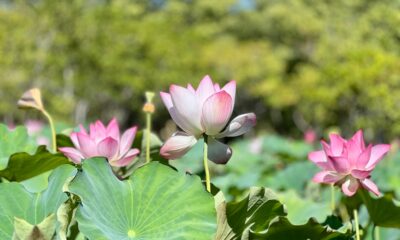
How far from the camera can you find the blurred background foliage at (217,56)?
606 inches

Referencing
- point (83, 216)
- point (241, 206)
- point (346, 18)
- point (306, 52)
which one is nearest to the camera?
point (83, 216)

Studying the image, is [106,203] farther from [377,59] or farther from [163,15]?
[163,15]

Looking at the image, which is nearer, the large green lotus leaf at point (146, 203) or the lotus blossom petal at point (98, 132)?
the large green lotus leaf at point (146, 203)

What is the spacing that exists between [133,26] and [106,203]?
66.4ft

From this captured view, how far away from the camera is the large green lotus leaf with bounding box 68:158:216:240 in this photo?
38.3 inches

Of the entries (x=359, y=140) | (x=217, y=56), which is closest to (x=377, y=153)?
(x=359, y=140)

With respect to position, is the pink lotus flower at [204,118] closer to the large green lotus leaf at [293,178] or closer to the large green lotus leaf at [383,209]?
the large green lotus leaf at [383,209]

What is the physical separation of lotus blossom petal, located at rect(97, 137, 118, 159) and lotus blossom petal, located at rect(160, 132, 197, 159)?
0.13 meters

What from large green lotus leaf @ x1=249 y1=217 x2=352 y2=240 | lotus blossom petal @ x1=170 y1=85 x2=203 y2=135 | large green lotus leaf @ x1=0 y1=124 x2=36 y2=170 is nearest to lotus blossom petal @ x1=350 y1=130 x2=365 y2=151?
large green lotus leaf @ x1=249 y1=217 x2=352 y2=240

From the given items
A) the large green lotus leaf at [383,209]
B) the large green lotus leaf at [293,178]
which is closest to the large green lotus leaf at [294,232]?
the large green lotus leaf at [383,209]

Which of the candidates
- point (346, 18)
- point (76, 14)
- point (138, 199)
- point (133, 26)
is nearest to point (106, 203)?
point (138, 199)

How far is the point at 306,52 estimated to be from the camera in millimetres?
27453

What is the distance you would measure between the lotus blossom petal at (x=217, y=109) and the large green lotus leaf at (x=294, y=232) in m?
0.16

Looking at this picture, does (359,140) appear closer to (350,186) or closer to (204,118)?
(350,186)
